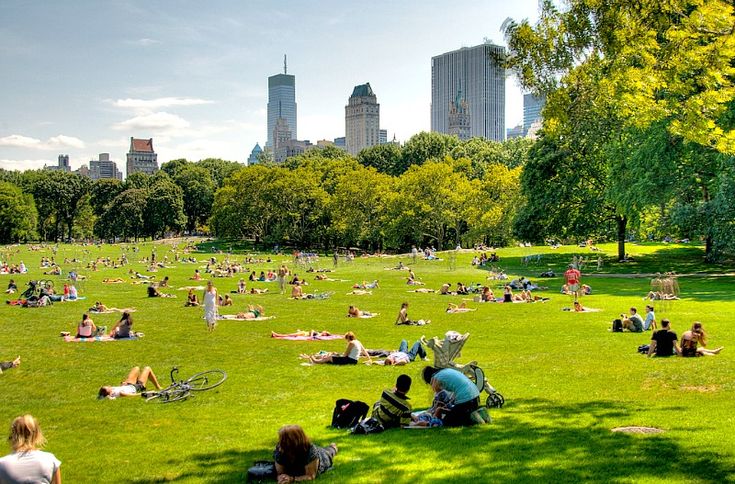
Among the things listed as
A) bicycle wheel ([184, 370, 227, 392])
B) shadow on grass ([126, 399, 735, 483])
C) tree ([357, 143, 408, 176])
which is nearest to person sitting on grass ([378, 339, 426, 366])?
bicycle wheel ([184, 370, 227, 392])

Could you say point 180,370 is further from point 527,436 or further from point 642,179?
point 642,179

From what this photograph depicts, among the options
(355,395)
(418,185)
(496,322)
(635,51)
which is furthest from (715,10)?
(418,185)

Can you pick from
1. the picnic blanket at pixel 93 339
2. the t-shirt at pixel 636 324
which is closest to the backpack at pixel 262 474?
the picnic blanket at pixel 93 339

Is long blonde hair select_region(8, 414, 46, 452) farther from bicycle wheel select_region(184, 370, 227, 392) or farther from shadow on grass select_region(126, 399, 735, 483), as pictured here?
bicycle wheel select_region(184, 370, 227, 392)

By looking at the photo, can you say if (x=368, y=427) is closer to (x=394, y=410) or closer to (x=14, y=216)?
(x=394, y=410)

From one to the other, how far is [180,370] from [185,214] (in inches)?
5361

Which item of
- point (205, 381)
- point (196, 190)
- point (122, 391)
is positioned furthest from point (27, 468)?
point (196, 190)

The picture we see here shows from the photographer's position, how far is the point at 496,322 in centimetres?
2739

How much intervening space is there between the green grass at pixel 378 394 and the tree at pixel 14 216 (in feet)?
356

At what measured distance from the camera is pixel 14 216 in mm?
128000

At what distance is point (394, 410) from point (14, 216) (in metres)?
134

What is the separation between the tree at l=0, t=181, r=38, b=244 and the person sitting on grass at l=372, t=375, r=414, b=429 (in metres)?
132

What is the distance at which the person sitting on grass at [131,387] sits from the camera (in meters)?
15.6

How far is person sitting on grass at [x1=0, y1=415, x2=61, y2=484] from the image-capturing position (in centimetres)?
823
